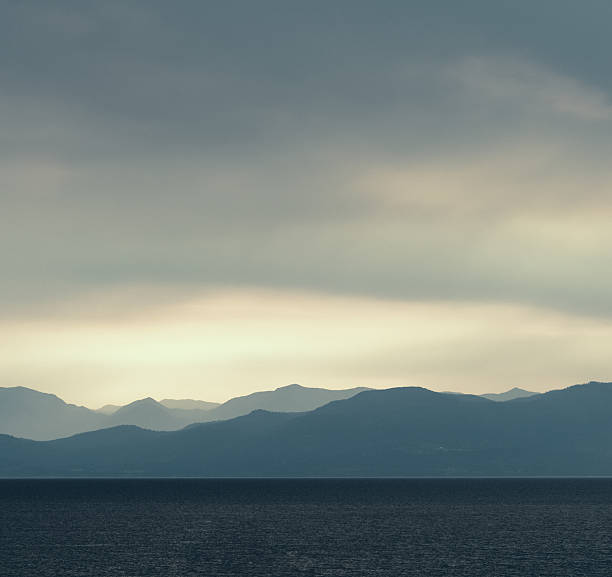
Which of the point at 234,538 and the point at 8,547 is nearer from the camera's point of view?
the point at 8,547

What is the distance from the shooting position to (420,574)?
13812cm

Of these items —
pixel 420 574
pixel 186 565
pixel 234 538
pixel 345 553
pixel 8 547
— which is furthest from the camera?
pixel 234 538

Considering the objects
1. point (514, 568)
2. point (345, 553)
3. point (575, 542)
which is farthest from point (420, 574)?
point (575, 542)

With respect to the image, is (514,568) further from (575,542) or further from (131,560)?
(131,560)

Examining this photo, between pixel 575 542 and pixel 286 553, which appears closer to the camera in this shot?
pixel 286 553

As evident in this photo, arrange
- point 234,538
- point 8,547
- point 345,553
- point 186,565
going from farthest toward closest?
point 234,538
point 8,547
point 345,553
point 186,565

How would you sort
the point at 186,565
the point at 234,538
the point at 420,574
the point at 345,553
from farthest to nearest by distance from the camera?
the point at 234,538, the point at 345,553, the point at 186,565, the point at 420,574

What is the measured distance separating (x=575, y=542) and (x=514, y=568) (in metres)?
49.0

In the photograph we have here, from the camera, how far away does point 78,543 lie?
184500 mm

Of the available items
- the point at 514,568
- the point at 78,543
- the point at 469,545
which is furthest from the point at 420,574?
the point at 78,543

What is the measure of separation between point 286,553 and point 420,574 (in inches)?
1356

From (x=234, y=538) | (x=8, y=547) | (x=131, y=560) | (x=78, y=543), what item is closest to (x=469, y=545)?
(x=234, y=538)

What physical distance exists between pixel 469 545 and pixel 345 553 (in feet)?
99.6

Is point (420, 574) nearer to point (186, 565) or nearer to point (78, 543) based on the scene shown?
point (186, 565)
